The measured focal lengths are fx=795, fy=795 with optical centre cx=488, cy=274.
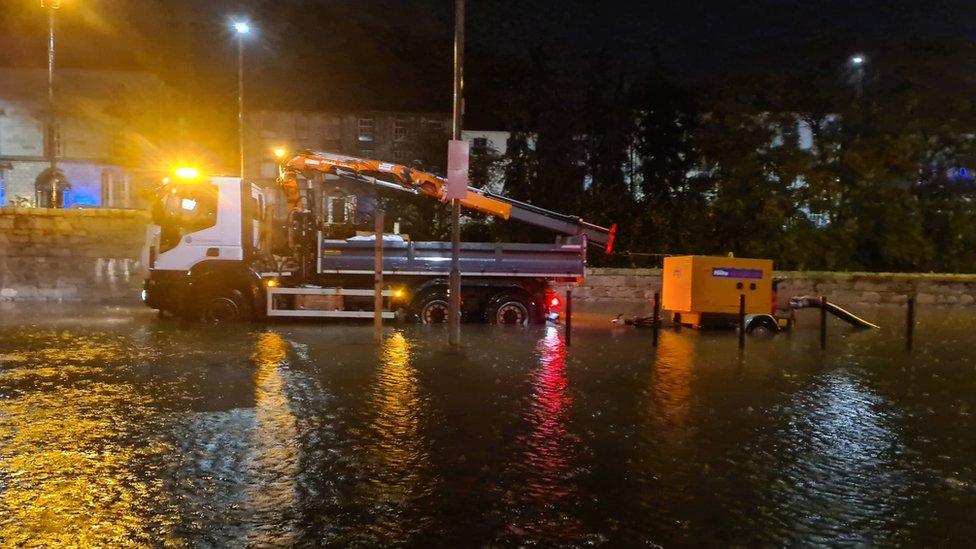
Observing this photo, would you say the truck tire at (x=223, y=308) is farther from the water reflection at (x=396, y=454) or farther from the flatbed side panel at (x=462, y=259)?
the water reflection at (x=396, y=454)

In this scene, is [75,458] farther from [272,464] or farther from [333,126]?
[333,126]

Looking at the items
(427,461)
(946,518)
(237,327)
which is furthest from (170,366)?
(946,518)

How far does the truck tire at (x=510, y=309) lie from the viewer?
57.4 feet

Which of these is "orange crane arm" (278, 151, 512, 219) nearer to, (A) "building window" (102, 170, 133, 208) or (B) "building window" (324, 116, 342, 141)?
(B) "building window" (324, 116, 342, 141)

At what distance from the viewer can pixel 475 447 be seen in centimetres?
686

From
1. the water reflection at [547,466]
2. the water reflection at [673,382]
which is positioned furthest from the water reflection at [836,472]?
the water reflection at [547,466]

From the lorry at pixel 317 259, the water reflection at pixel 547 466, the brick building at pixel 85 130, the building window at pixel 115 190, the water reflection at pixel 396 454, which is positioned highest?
the brick building at pixel 85 130

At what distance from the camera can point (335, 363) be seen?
1139 cm

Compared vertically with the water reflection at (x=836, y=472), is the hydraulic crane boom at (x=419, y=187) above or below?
above

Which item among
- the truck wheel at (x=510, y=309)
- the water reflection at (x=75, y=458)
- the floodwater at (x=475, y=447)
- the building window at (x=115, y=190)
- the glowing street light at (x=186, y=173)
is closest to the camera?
the water reflection at (x=75, y=458)

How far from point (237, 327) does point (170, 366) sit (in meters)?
4.94

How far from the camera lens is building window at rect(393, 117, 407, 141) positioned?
46.1m

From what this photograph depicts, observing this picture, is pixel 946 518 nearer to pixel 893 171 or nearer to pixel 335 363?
pixel 335 363

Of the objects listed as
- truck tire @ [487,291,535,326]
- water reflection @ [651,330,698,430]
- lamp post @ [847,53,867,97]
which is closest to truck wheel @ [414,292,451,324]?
truck tire @ [487,291,535,326]
